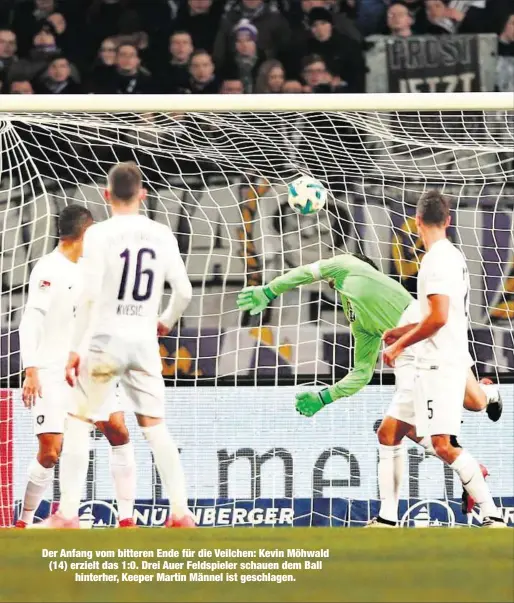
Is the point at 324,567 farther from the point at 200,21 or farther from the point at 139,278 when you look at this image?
the point at 200,21

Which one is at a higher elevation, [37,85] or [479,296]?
[37,85]

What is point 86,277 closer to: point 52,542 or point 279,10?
point 52,542

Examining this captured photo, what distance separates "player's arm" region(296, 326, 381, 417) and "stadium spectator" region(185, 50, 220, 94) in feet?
10.7

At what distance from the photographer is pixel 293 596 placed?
5441mm

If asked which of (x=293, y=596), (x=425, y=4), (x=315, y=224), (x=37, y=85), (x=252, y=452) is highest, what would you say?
(x=425, y=4)

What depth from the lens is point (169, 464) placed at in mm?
6004

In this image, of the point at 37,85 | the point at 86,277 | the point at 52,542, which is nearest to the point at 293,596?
the point at 52,542

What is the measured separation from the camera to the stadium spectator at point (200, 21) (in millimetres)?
9523

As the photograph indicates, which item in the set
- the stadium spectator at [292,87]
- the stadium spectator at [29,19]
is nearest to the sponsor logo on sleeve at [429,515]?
the stadium spectator at [292,87]

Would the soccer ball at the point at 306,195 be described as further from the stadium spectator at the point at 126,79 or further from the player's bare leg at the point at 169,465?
the stadium spectator at the point at 126,79

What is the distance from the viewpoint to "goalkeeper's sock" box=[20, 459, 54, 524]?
6.17 meters

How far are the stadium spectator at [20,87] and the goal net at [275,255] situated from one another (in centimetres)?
253

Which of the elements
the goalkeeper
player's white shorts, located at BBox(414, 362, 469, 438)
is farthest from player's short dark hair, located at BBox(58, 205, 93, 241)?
player's white shorts, located at BBox(414, 362, 469, 438)

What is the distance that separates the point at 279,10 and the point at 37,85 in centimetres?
188
